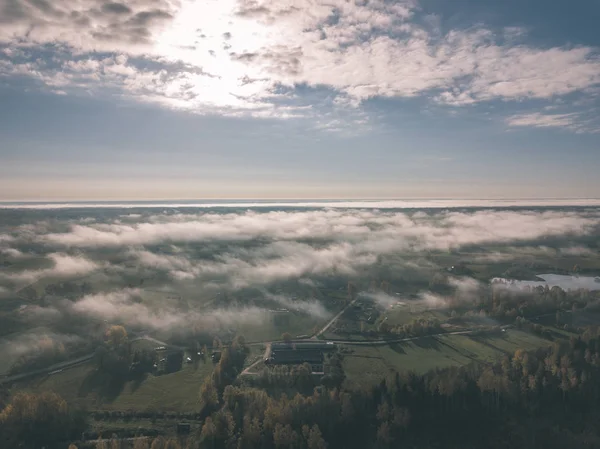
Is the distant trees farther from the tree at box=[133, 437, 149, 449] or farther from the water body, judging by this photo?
the water body

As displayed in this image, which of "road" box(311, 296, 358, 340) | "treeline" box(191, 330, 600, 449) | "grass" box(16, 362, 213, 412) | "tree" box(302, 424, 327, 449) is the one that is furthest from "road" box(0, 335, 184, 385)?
"tree" box(302, 424, 327, 449)

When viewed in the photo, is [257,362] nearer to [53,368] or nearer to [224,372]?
[224,372]

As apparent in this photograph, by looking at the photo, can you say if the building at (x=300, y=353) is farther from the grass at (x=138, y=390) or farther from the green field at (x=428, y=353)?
the grass at (x=138, y=390)

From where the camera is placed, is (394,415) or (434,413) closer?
(394,415)

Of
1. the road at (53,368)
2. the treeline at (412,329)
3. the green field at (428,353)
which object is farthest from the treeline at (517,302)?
the road at (53,368)

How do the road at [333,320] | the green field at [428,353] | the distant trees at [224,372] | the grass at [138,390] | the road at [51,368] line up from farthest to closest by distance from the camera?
the road at [333,320] → the green field at [428,353] → the road at [51,368] → the grass at [138,390] → the distant trees at [224,372]

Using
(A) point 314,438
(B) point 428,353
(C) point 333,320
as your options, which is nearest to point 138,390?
(A) point 314,438

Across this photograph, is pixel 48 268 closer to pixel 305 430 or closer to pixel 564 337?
pixel 305 430
